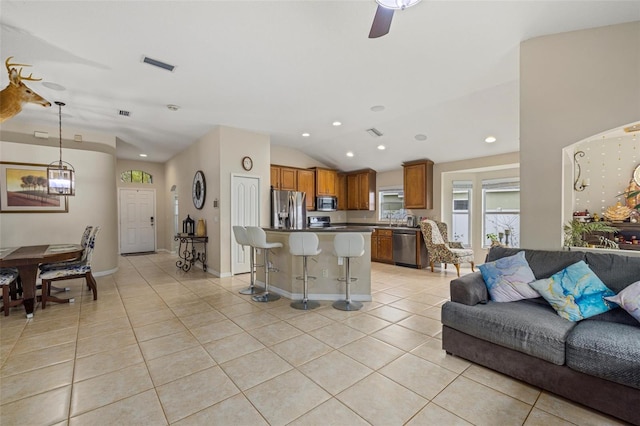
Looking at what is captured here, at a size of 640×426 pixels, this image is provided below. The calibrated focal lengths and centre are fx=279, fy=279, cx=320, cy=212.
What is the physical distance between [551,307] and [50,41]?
5.17 m

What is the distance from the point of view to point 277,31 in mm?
2580

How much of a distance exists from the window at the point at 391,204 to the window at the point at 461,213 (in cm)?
123

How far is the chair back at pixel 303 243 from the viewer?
3572 millimetres

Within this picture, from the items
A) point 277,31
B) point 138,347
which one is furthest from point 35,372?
point 277,31

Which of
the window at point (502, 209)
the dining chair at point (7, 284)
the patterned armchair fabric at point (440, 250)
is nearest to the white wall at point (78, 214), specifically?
the dining chair at point (7, 284)

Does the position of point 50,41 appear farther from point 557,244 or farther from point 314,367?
point 557,244

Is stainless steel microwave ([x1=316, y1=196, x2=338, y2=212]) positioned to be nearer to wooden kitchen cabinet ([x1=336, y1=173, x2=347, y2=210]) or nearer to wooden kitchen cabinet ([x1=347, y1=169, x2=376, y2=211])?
wooden kitchen cabinet ([x1=336, y1=173, x2=347, y2=210])

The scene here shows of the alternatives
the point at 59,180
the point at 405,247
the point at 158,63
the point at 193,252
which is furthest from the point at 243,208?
the point at 405,247

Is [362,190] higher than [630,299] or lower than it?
higher

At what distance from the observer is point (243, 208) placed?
5.66m

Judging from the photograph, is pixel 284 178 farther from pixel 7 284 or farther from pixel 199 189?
pixel 7 284

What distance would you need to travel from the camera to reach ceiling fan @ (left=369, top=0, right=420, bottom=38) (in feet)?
5.77

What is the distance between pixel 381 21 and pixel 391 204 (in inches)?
238

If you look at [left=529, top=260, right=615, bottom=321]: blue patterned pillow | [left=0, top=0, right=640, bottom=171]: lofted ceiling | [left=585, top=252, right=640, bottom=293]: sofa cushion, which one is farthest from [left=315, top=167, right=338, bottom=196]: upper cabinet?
[left=585, top=252, right=640, bottom=293]: sofa cushion
